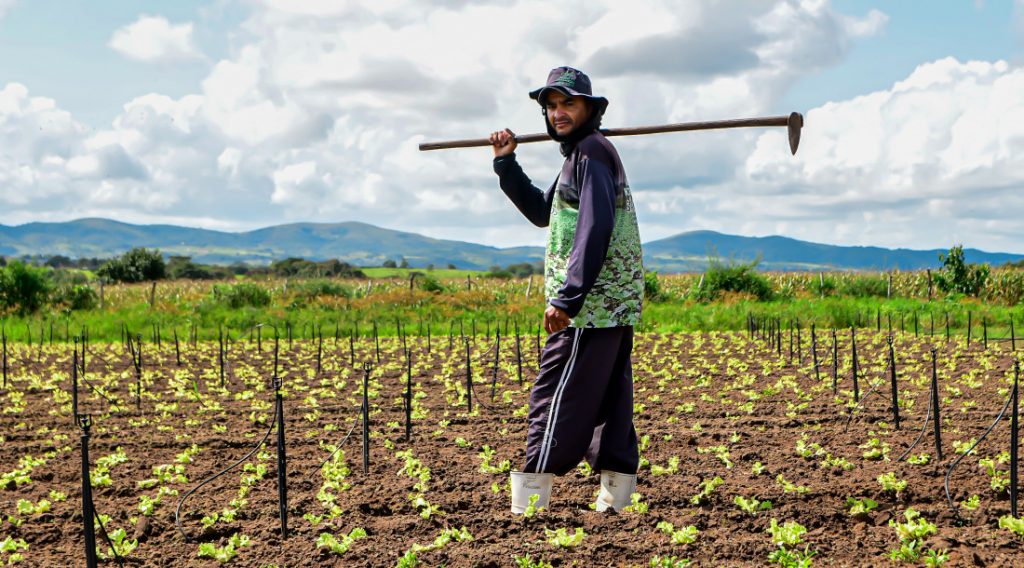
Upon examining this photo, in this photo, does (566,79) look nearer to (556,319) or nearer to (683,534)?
(556,319)

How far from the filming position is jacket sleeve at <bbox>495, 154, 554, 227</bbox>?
178 inches

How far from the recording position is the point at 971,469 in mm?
4820

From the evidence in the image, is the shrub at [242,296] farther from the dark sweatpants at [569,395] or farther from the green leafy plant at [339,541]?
the dark sweatpants at [569,395]

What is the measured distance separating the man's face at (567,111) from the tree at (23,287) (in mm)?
17263

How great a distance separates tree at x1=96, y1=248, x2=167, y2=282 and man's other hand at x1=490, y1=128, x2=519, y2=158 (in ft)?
112

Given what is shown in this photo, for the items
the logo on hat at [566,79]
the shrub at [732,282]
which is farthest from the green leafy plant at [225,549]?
the shrub at [732,282]

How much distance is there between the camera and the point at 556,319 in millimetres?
3752

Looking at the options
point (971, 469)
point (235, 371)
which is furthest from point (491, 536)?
point (235, 371)

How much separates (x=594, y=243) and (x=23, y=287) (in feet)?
59.2

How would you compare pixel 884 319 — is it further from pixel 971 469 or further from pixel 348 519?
pixel 348 519

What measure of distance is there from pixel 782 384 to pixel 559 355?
4886mm

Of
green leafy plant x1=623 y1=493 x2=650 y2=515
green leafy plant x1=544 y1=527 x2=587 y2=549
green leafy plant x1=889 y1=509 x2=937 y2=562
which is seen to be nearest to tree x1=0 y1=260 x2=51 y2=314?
green leafy plant x1=623 y1=493 x2=650 y2=515

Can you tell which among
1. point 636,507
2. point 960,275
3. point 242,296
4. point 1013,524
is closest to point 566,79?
point 636,507

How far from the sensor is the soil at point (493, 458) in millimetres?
3707
